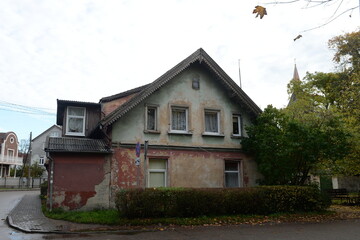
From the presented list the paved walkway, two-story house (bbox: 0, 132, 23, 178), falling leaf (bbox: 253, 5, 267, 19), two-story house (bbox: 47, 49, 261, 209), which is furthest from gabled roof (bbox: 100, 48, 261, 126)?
two-story house (bbox: 0, 132, 23, 178)

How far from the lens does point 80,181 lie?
15.7 metres

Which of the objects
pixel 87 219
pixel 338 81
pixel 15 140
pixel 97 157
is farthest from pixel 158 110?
pixel 15 140

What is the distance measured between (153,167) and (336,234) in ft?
30.2

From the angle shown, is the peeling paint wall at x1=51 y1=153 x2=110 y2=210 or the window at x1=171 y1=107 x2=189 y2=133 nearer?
the peeling paint wall at x1=51 y1=153 x2=110 y2=210

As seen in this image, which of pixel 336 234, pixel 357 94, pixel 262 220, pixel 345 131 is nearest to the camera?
pixel 336 234

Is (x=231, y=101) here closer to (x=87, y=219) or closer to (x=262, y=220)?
(x=262, y=220)

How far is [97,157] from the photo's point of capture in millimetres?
16172

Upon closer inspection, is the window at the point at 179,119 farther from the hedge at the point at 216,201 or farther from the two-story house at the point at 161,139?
the hedge at the point at 216,201

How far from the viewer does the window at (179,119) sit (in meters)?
18.5

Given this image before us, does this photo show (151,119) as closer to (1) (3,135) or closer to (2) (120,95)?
(2) (120,95)

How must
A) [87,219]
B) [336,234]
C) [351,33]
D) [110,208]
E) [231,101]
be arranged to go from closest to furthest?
1. [336,234]
2. [87,219]
3. [110,208]
4. [231,101]
5. [351,33]

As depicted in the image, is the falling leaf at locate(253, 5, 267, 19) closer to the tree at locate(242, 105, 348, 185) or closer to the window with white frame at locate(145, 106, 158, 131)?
the tree at locate(242, 105, 348, 185)

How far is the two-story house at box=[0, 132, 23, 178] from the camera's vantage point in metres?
62.7

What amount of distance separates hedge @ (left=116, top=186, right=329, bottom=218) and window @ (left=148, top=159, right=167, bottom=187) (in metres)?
3.40
